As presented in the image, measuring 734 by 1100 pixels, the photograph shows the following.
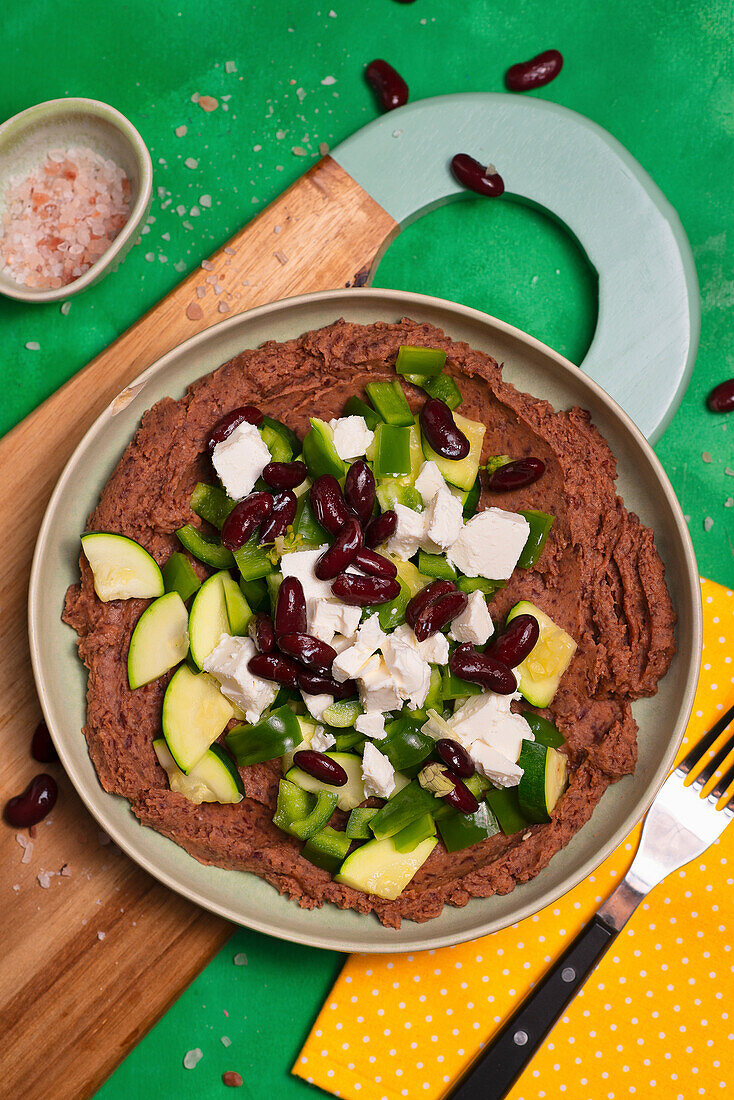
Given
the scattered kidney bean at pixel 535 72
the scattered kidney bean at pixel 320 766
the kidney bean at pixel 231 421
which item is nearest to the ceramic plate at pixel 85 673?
the kidney bean at pixel 231 421

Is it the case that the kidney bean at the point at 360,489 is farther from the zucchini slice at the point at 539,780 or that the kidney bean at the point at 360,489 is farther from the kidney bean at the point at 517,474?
the zucchini slice at the point at 539,780

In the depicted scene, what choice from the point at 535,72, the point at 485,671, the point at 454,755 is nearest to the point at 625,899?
the point at 454,755

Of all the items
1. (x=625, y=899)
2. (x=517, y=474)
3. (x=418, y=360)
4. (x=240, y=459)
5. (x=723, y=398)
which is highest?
(x=723, y=398)

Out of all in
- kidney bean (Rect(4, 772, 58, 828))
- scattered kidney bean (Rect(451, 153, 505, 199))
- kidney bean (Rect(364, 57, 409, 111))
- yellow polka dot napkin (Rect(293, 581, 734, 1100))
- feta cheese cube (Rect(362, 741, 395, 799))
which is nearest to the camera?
feta cheese cube (Rect(362, 741, 395, 799))

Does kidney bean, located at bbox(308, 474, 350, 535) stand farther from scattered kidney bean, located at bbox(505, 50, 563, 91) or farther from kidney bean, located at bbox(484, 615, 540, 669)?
scattered kidney bean, located at bbox(505, 50, 563, 91)

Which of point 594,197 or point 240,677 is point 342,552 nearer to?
point 240,677

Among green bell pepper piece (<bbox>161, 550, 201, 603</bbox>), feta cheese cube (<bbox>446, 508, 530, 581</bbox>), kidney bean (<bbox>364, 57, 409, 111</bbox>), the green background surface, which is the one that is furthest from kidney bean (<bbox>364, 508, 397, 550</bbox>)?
kidney bean (<bbox>364, 57, 409, 111</bbox>)
